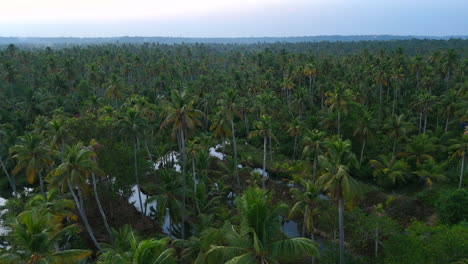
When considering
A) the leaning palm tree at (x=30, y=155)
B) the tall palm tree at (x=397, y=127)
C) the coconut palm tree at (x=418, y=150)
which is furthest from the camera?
the coconut palm tree at (x=418, y=150)

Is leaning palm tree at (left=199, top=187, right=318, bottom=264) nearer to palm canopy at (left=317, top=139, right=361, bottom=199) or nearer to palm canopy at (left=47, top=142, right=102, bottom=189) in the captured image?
palm canopy at (left=317, top=139, right=361, bottom=199)

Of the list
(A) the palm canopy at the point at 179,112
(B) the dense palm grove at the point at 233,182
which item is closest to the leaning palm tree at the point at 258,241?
(B) the dense palm grove at the point at 233,182

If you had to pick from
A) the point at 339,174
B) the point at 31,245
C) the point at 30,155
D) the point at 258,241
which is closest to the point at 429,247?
the point at 339,174

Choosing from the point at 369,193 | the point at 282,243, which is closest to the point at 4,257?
the point at 282,243

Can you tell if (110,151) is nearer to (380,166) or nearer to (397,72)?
(380,166)

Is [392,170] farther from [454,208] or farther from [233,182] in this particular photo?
[233,182]

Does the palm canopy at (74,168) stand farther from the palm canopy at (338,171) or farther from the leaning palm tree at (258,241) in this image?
the palm canopy at (338,171)

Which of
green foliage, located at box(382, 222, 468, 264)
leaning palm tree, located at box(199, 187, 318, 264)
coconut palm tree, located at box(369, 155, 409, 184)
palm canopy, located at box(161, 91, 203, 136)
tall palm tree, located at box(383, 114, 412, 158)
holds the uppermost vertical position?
palm canopy, located at box(161, 91, 203, 136)

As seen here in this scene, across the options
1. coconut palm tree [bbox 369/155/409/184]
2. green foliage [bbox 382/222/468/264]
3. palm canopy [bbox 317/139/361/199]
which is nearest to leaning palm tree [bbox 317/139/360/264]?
palm canopy [bbox 317/139/361/199]
